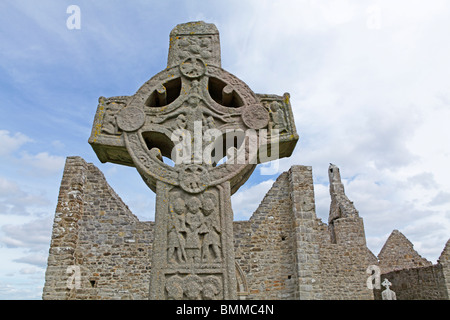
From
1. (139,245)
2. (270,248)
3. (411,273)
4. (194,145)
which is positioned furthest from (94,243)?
(411,273)

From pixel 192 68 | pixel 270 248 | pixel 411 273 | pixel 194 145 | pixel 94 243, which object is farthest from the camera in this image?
pixel 411 273

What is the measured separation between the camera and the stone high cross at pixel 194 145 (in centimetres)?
283

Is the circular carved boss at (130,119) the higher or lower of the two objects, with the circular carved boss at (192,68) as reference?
lower

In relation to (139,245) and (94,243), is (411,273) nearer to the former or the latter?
(139,245)

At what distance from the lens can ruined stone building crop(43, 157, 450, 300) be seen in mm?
10531

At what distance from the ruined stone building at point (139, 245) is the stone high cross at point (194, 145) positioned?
8.24m

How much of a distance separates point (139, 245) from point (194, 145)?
8.85m

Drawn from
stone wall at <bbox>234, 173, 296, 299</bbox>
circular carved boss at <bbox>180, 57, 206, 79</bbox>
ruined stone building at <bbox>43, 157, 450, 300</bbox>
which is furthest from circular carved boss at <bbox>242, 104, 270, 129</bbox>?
stone wall at <bbox>234, 173, 296, 299</bbox>

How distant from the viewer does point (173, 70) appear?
142 inches

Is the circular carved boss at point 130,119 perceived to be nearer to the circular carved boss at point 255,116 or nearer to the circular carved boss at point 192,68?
the circular carved boss at point 192,68

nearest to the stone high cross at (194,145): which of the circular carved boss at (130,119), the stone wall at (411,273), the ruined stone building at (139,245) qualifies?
the circular carved boss at (130,119)

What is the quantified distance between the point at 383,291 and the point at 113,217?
12715 millimetres

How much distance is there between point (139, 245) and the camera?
1121cm
